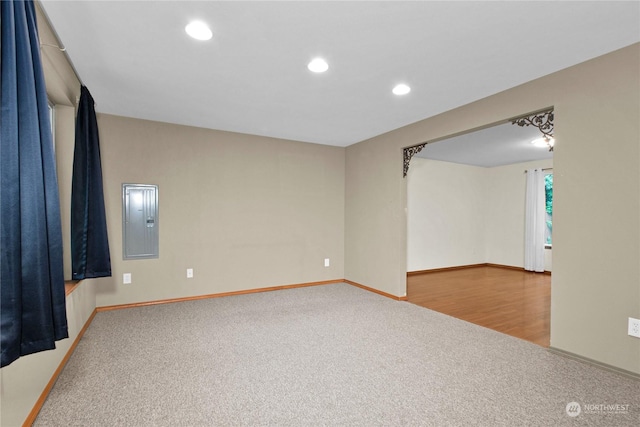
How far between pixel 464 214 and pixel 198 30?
6637mm

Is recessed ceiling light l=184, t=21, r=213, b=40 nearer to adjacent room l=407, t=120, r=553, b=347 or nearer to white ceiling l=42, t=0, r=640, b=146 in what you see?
white ceiling l=42, t=0, r=640, b=146

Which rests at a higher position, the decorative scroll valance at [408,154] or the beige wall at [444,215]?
the decorative scroll valance at [408,154]

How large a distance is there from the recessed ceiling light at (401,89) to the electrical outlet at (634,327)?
252 cm

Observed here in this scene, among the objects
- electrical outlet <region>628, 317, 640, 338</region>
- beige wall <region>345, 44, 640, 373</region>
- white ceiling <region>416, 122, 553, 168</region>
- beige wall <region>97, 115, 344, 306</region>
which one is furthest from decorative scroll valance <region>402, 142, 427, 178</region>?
electrical outlet <region>628, 317, 640, 338</region>

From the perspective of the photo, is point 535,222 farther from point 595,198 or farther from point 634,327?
point 634,327

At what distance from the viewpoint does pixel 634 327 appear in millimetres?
2248

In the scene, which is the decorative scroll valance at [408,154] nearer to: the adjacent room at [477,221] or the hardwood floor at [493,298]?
the adjacent room at [477,221]

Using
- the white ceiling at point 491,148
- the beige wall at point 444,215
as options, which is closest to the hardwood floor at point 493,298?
the beige wall at point 444,215

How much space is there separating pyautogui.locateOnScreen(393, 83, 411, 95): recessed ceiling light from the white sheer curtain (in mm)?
5076

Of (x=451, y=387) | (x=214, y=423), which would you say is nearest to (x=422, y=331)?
(x=451, y=387)

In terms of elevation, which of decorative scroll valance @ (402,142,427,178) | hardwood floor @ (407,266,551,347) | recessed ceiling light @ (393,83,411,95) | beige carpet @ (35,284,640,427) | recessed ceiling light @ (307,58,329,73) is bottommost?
hardwood floor @ (407,266,551,347)

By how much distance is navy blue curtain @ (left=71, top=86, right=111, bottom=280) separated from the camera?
9.58 feet

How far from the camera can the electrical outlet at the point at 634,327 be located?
2.23m

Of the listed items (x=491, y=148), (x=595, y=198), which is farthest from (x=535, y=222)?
(x=595, y=198)
